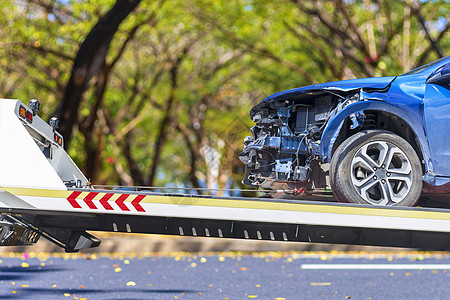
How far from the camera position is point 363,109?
5.15 metres

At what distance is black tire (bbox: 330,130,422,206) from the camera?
509cm

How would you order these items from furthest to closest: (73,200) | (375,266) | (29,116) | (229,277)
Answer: (375,266) < (229,277) < (29,116) < (73,200)

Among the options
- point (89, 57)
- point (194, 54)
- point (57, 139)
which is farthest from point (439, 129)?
point (194, 54)

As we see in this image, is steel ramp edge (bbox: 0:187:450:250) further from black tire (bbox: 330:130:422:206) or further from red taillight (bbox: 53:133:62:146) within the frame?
red taillight (bbox: 53:133:62:146)

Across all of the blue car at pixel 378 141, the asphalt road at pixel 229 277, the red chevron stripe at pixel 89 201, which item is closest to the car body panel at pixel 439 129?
the blue car at pixel 378 141

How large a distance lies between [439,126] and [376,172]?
624mm

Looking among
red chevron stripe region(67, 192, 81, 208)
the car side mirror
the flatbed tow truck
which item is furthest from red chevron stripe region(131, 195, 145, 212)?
the car side mirror

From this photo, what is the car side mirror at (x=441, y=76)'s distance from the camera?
505 cm

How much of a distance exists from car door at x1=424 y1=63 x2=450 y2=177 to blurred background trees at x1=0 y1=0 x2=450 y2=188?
6438 mm

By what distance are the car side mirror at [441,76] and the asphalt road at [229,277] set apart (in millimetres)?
3343

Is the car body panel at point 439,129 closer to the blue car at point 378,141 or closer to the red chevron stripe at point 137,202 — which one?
the blue car at point 378,141

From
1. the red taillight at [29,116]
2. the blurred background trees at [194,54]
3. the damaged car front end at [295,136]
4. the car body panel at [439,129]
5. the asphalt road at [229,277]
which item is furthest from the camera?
the blurred background trees at [194,54]

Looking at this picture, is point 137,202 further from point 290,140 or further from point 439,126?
point 439,126

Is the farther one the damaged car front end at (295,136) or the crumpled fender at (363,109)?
the damaged car front end at (295,136)
